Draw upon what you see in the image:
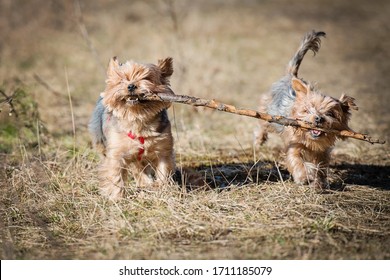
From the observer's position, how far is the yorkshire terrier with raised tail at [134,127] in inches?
214

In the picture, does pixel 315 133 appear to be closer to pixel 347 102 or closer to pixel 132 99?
pixel 347 102

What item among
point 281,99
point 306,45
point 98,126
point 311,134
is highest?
point 306,45

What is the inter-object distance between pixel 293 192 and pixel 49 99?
6.28 m

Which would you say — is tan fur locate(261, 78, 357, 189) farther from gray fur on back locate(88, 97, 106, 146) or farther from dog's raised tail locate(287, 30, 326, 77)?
gray fur on back locate(88, 97, 106, 146)

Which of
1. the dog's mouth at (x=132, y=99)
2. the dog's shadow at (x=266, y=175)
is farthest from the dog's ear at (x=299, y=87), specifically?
the dog's mouth at (x=132, y=99)

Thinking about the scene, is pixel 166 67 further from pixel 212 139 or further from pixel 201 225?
pixel 212 139

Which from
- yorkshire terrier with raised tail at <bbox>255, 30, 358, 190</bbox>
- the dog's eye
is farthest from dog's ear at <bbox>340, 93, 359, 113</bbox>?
the dog's eye

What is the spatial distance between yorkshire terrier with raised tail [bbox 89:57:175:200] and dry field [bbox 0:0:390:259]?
0.23 m

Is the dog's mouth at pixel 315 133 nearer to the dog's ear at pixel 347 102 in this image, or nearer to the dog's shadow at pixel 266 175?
the dog's ear at pixel 347 102

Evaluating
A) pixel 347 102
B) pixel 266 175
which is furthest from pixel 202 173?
pixel 347 102

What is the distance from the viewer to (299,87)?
20.5 ft

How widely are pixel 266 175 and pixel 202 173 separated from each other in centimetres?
75

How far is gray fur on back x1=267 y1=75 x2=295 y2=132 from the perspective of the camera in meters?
6.62

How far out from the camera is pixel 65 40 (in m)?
17.7
